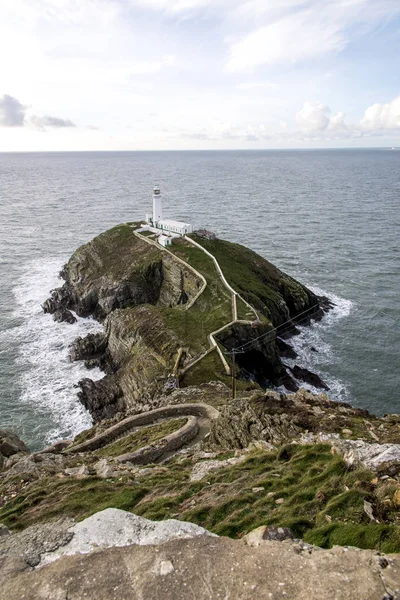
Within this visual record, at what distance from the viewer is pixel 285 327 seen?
61.1 metres

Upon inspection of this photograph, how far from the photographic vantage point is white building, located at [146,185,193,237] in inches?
3041

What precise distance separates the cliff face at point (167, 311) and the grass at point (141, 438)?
5.94m

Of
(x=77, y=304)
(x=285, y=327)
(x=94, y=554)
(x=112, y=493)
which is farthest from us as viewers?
(x=77, y=304)

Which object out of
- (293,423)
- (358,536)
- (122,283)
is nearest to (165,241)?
(122,283)

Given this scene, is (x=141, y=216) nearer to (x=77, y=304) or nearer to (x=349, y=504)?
(x=77, y=304)

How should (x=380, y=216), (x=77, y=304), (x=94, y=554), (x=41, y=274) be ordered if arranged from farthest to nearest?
(x=380, y=216)
(x=41, y=274)
(x=77, y=304)
(x=94, y=554)

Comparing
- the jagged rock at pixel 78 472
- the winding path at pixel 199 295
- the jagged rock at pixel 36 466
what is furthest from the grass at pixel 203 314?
the jagged rock at pixel 78 472

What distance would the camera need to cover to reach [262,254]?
90250mm

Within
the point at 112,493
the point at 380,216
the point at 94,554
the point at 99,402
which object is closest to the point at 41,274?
the point at 99,402

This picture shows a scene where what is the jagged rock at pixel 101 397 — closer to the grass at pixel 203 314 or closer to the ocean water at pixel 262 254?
the ocean water at pixel 262 254

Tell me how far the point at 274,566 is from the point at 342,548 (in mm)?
1754

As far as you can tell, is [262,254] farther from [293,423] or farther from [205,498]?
[205,498]

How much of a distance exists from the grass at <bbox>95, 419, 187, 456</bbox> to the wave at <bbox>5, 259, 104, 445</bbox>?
13546mm

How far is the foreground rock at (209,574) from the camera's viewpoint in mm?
9227
